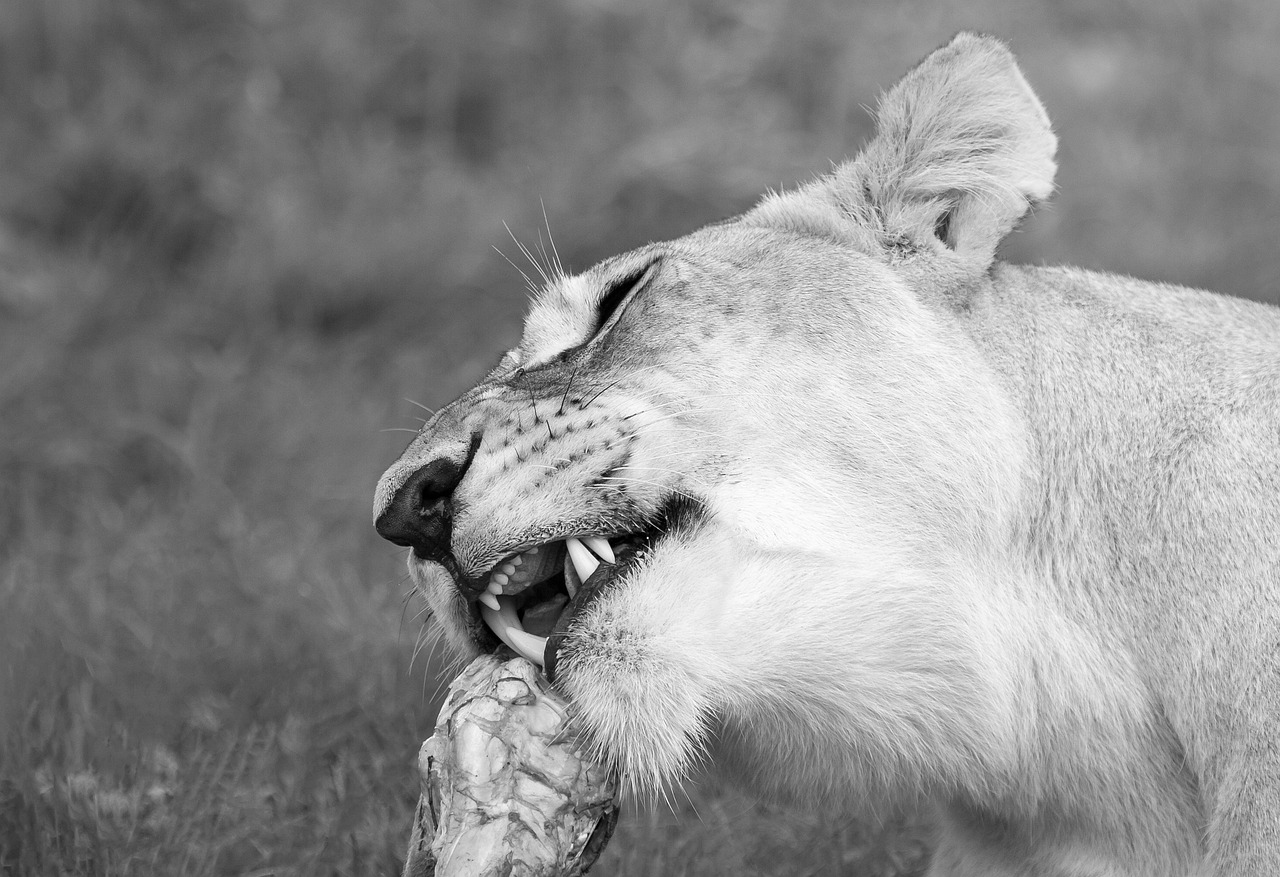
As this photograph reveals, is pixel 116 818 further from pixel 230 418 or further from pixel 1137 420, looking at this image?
pixel 230 418

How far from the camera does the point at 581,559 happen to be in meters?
2.71

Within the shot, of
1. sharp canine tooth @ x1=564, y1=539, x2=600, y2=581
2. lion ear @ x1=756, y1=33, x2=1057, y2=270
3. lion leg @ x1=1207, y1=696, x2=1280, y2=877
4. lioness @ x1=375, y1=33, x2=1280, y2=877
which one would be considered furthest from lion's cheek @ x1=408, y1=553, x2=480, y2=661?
lion leg @ x1=1207, y1=696, x2=1280, y2=877

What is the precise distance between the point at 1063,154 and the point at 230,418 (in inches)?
168

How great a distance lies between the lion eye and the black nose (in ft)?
1.78

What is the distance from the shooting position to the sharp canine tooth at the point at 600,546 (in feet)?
8.90

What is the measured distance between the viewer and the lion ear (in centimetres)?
314

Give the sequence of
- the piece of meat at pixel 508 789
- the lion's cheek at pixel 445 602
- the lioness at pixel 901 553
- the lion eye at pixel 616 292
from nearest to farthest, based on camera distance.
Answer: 1. the piece of meat at pixel 508 789
2. the lioness at pixel 901 553
3. the lion's cheek at pixel 445 602
4. the lion eye at pixel 616 292

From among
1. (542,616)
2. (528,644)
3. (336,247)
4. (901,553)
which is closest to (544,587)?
(542,616)

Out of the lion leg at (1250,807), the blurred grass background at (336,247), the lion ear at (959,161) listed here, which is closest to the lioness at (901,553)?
the lion leg at (1250,807)

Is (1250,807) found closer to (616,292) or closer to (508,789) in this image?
(508,789)

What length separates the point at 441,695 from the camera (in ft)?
13.5

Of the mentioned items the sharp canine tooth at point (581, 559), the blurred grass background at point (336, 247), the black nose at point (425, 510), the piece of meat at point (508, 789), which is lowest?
the blurred grass background at point (336, 247)

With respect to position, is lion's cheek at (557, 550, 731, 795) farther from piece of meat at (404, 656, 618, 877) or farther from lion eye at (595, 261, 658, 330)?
lion eye at (595, 261, 658, 330)

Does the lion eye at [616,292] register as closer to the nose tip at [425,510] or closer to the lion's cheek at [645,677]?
the nose tip at [425,510]
